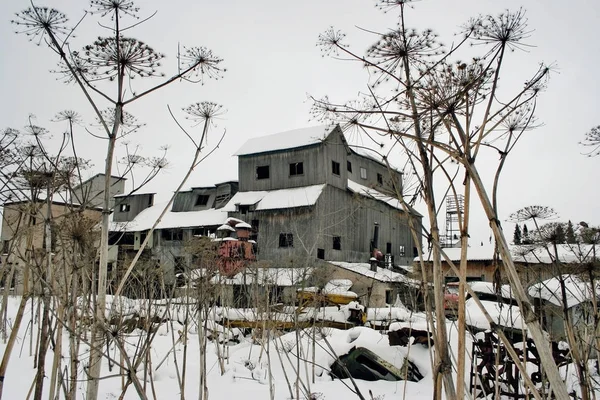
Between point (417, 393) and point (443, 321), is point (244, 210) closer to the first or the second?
point (417, 393)

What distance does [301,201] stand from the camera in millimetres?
27469

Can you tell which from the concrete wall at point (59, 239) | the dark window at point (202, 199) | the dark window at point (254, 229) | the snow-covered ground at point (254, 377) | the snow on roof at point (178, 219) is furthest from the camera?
the dark window at point (202, 199)

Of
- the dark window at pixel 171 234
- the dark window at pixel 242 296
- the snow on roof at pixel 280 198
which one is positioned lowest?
the dark window at pixel 242 296

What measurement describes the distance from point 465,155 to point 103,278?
1620mm

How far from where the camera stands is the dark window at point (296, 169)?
96.9ft

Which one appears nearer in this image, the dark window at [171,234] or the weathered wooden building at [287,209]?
the weathered wooden building at [287,209]

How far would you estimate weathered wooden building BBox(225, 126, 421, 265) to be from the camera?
2714cm

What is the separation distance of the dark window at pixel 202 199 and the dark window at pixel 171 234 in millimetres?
3292

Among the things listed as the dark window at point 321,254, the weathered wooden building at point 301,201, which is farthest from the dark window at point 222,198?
the dark window at point 321,254

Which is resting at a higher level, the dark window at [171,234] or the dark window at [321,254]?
the dark window at [171,234]

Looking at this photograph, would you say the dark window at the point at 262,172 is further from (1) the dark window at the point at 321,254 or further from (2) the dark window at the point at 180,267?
(2) the dark window at the point at 180,267

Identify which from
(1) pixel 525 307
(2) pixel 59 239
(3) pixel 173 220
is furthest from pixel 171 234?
(1) pixel 525 307

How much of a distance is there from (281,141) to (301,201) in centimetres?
606

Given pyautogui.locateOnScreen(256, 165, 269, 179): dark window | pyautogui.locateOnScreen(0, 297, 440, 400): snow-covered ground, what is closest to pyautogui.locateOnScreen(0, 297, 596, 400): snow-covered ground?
pyautogui.locateOnScreen(0, 297, 440, 400): snow-covered ground
